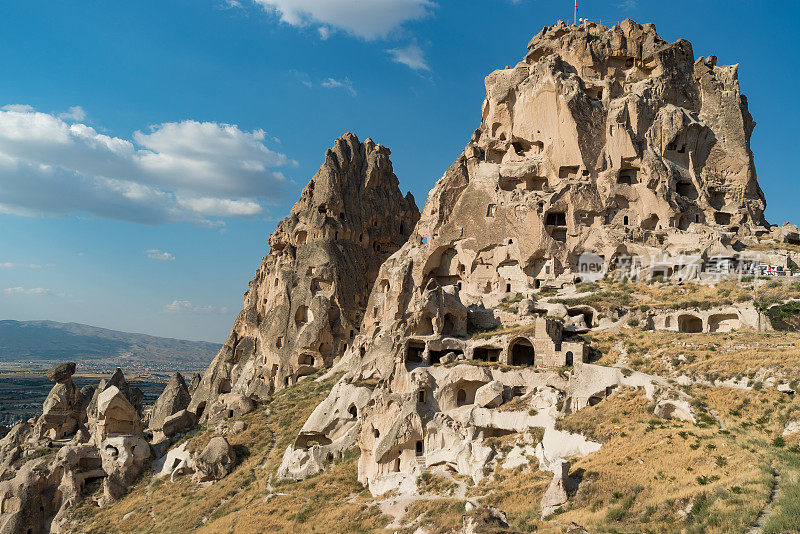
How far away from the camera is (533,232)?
57406 mm

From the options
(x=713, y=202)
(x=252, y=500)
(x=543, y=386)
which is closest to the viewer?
(x=543, y=386)

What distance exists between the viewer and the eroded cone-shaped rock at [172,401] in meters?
66.2

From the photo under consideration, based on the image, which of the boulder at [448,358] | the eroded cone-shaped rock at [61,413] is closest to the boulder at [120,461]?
the eroded cone-shaped rock at [61,413]

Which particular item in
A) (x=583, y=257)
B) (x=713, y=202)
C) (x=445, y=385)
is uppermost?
(x=713, y=202)

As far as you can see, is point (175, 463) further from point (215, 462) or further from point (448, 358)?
point (448, 358)

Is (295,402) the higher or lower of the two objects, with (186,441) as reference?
higher

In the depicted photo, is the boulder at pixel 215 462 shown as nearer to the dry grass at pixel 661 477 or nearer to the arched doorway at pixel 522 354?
the arched doorway at pixel 522 354

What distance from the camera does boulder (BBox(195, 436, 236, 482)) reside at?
44.8 meters

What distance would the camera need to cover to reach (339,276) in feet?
245

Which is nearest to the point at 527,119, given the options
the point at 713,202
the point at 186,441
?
the point at 713,202

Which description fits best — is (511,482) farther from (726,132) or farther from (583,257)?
(726,132)

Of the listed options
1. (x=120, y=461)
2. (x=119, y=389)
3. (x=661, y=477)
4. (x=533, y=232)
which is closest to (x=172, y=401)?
(x=119, y=389)

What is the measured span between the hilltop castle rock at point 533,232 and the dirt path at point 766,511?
45.1 feet

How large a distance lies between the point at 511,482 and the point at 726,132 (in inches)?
2042
